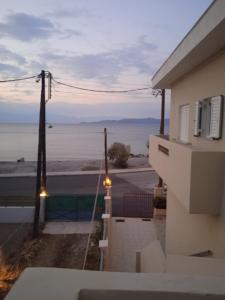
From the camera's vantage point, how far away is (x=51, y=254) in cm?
1311

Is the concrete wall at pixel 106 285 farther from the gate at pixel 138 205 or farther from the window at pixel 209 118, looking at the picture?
the gate at pixel 138 205

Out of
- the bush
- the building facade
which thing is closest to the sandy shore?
the bush

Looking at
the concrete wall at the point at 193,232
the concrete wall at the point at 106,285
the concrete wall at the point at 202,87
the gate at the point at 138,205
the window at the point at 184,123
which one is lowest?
the gate at the point at 138,205

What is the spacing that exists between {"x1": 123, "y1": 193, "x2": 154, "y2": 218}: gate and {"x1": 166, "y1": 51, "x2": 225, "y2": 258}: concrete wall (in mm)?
8214

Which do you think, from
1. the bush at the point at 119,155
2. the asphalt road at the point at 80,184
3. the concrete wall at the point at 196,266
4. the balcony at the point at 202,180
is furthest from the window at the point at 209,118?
the bush at the point at 119,155

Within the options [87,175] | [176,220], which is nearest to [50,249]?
[176,220]

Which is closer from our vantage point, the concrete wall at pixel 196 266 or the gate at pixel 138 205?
the concrete wall at pixel 196 266

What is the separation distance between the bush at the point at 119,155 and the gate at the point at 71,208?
25.4 metres

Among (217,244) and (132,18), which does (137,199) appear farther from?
(217,244)

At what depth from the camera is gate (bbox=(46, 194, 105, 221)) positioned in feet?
58.3

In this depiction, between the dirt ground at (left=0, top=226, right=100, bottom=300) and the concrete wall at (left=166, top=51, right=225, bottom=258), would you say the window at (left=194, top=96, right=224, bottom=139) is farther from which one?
the dirt ground at (left=0, top=226, right=100, bottom=300)

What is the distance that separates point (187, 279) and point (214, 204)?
132 inches

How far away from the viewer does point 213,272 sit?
4.22 m

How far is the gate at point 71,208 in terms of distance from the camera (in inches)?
700
